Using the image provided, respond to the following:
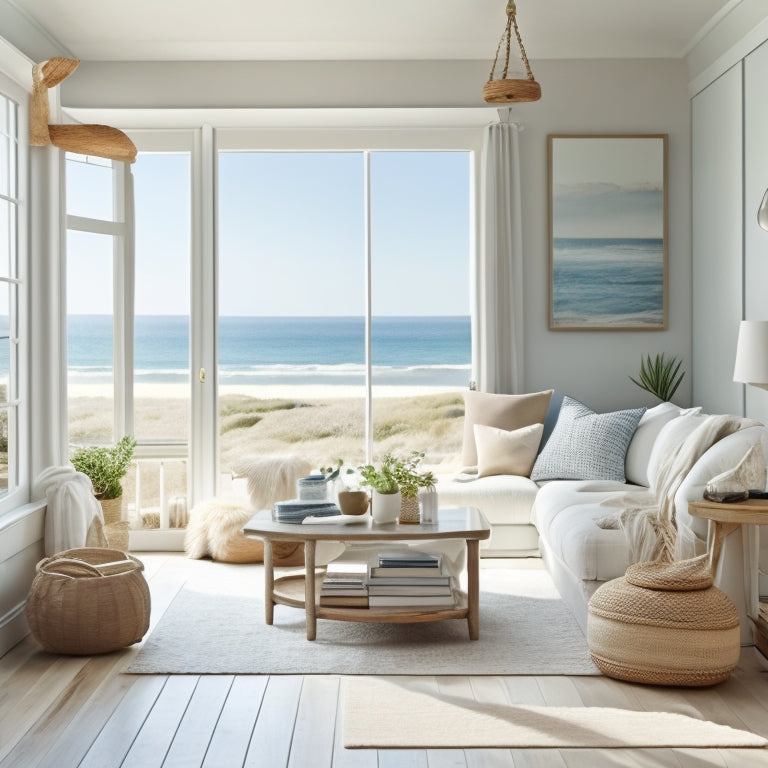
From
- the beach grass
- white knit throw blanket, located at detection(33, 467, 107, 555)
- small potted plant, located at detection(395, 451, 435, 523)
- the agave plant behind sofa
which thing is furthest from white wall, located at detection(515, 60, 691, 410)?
the beach grass

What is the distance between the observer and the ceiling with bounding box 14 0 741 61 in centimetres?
518

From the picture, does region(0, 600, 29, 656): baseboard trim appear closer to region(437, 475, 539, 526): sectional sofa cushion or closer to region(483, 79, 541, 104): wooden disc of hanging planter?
region(437, 475, 539, 526): sectional sofa cushion

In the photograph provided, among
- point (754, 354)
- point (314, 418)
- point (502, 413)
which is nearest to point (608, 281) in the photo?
point (502, 413)

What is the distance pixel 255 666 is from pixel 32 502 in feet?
4.68

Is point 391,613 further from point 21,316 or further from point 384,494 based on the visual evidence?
point 21,316

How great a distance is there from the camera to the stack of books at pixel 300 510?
14.1 feet

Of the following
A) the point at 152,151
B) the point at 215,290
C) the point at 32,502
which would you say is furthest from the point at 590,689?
the point at 152,151

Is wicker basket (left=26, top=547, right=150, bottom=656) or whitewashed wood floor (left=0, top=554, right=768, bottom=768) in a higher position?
wicker basket (left=26, top=547, right=150, bottom=656)

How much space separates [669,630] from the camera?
3396mm

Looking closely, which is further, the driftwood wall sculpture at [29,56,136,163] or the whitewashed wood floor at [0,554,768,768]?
the driftwood wall sculpture at [29,56,136,163]

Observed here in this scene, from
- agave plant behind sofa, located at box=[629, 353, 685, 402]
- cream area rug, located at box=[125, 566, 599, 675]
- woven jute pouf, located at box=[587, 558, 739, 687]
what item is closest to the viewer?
woven jute pouf, located at box=[587, 558, 739, 687]

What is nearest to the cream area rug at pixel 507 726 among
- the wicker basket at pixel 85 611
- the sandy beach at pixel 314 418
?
the wicker basket at pixel 85 611

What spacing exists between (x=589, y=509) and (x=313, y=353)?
7521 mm

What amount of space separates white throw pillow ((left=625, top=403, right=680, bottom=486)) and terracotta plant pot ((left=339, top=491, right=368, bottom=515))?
5.79 feet
